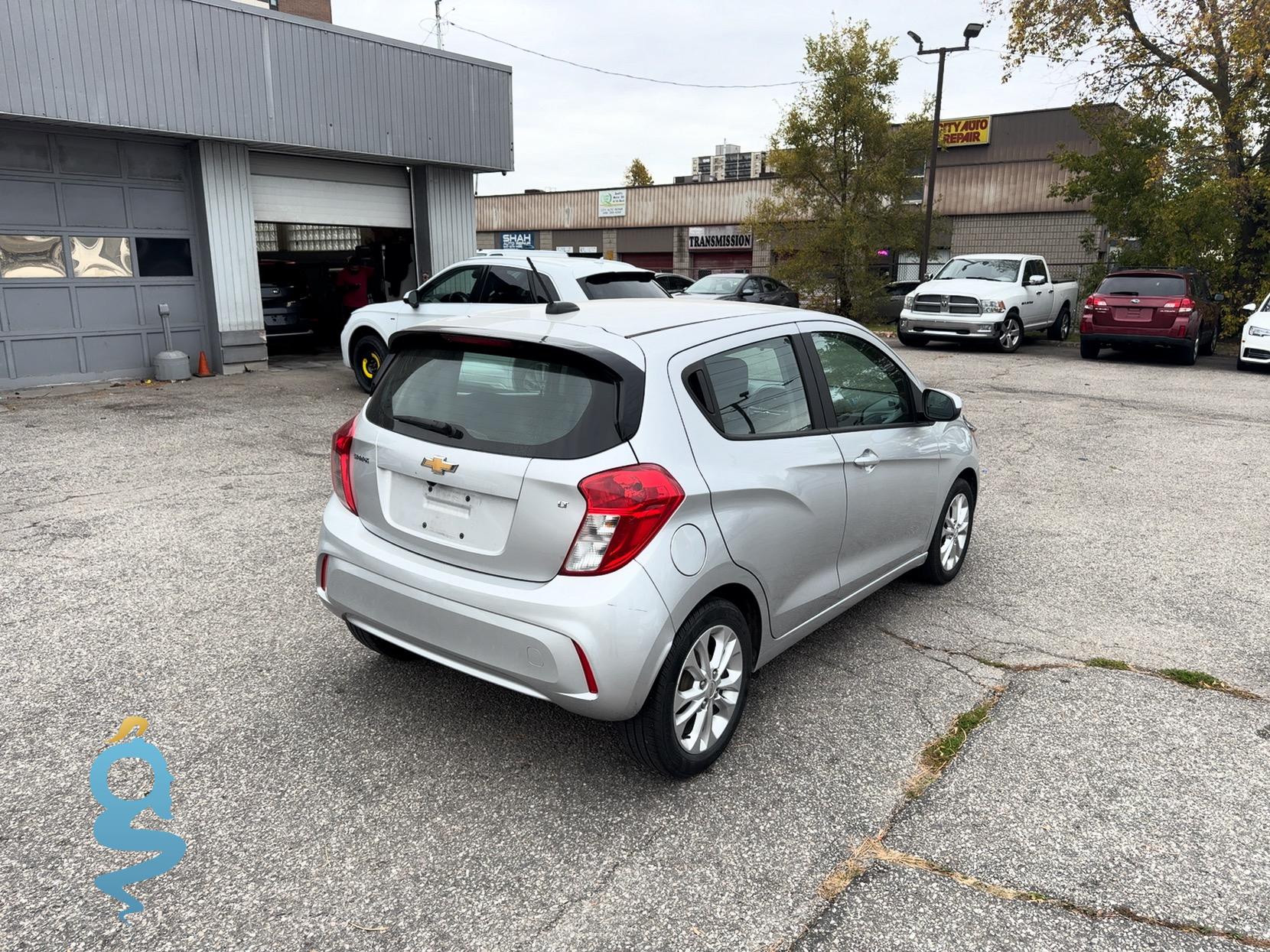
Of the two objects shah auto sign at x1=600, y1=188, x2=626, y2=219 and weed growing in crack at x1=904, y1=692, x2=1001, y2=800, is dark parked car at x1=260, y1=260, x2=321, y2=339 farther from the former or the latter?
shah auto sign at x1=600, y1=188, x2=626, y2=219

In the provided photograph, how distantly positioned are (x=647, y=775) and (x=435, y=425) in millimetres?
1502

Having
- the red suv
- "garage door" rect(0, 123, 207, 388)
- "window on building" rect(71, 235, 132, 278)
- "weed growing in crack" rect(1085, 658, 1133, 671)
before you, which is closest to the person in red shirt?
"garage door" rect(0, 123, 207, 388)

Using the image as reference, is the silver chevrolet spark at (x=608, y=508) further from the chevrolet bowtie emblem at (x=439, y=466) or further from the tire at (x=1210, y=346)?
the tire at (x=1210, y=346)

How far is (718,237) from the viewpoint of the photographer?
138 feet

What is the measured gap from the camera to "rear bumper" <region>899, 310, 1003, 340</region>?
58.6 ft

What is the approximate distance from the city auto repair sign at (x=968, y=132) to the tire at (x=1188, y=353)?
2159cm

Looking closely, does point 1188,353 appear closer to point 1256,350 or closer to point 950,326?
point 1256,350

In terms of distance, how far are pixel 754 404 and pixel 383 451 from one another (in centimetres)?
144

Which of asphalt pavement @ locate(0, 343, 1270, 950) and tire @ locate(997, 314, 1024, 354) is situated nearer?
asphalt pavement @ locate(0, 343, 1270, 950)

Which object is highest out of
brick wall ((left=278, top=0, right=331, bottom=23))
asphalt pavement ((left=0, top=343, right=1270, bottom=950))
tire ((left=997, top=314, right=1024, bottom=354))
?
brick wall ((left=278, top=0, right=331, bottom=23))

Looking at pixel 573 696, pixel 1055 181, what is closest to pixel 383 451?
pixel 573 696

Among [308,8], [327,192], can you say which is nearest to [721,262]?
[308,8]

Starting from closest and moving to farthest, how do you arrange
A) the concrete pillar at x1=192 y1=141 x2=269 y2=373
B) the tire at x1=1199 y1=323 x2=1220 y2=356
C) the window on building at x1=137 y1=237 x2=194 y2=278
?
the window on building at x1=137 y1=237 x2=194 y2=278 < the concrete pillar at x1=192 y1=141 x2=269 y2=373 < the tire at x1=1199 y1=323 x2=1220 y2=356

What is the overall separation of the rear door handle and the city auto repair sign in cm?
3581
